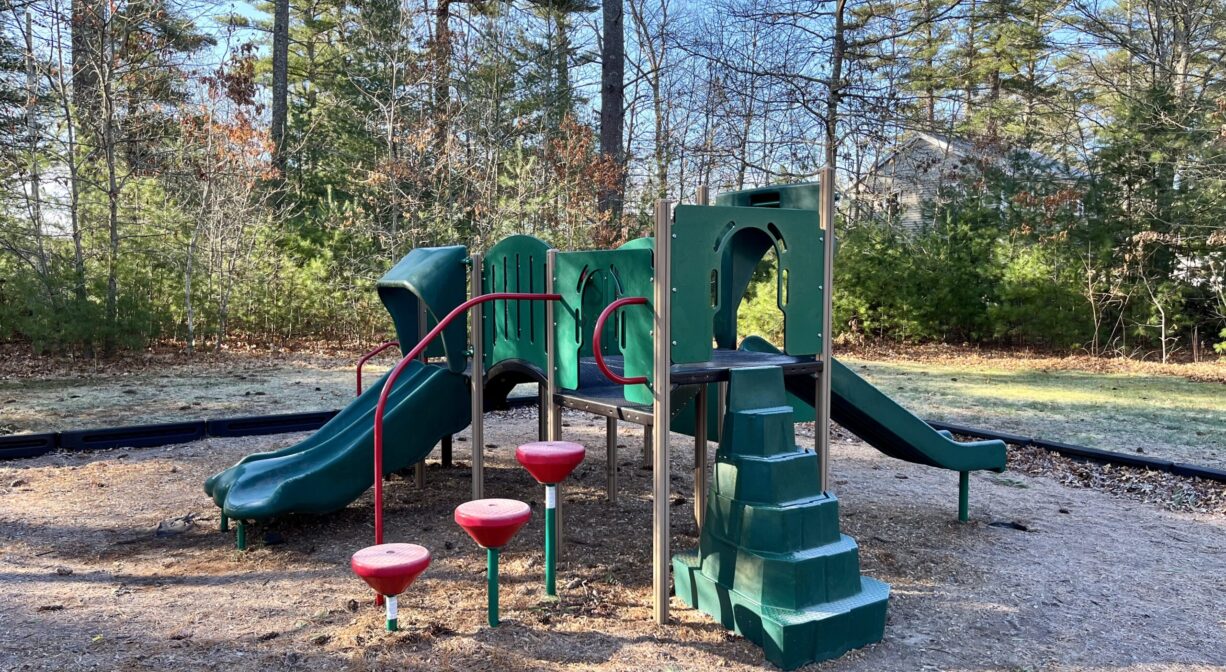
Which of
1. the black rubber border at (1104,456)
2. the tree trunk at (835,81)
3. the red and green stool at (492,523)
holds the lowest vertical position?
the black rubber border at (1104,456)

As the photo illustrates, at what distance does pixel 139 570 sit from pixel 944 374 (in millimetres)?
11054

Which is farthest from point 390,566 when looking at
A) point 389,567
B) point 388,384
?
point 388,384

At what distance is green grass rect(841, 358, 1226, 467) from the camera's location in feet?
23.6

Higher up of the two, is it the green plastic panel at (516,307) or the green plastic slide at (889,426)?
the green plastic panel at (516,307)

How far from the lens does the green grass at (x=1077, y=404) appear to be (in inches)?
283

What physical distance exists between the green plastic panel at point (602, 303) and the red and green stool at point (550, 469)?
0.39m

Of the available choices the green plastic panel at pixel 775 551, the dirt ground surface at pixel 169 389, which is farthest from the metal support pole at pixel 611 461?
the dirt ground surface at pixel 169 389

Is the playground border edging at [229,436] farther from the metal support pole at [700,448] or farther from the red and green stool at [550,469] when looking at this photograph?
the red and green stool at [550,469]

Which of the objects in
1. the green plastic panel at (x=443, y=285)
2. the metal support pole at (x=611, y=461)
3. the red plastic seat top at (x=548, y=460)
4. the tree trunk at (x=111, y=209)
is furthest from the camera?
the tree trunk at (x=111, y=209)

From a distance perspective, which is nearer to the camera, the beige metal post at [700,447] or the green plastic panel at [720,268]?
the green plastic panel at [720,268]

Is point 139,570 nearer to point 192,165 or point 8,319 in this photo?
point 8,319

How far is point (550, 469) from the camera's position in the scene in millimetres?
3451

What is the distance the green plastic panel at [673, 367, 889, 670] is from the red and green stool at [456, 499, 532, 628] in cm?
86

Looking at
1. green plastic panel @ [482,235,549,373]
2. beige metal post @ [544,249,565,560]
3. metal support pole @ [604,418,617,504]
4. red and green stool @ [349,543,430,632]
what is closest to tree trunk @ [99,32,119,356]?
green plastic panel @ [482,235,549,373]
